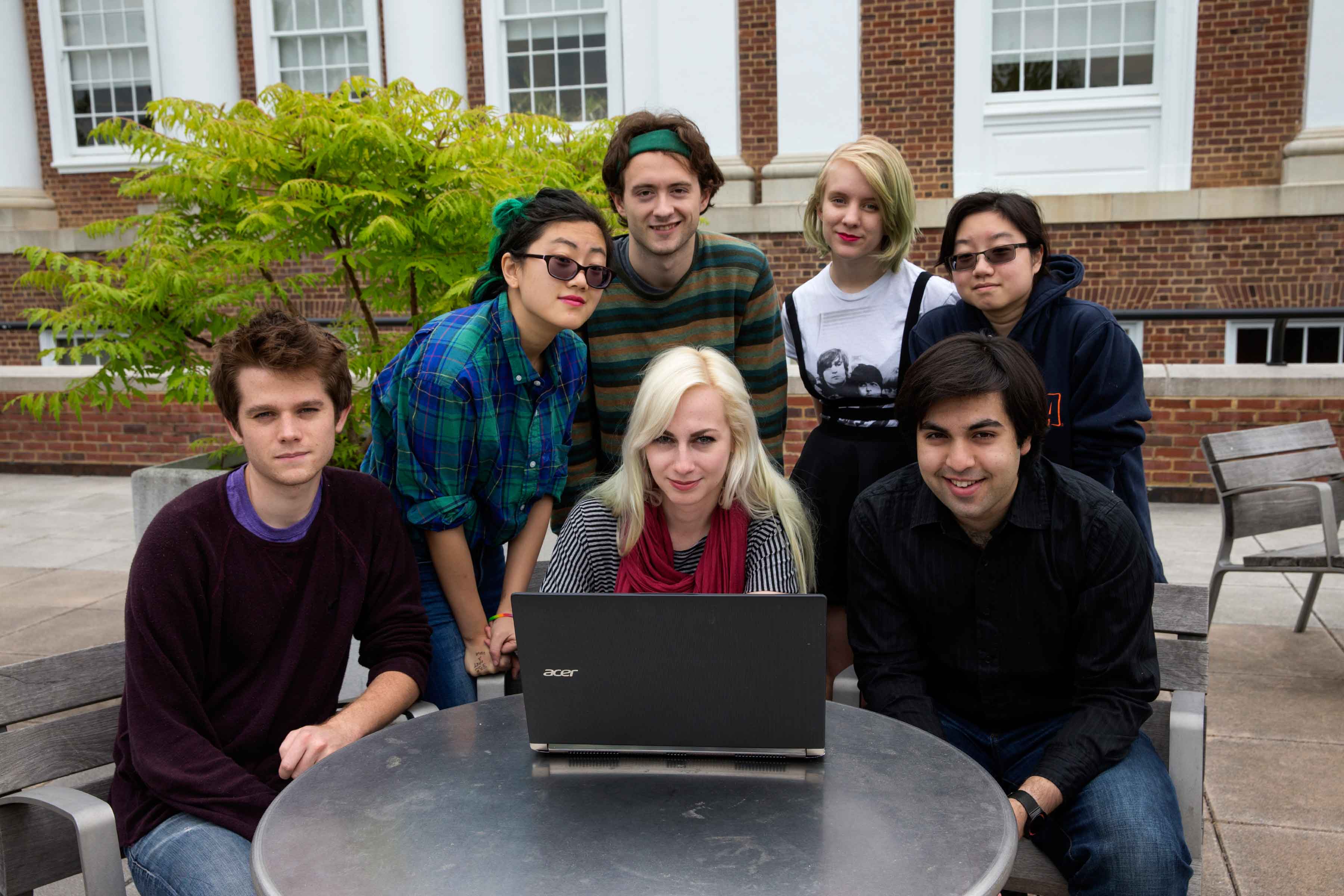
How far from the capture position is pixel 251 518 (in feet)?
7.50

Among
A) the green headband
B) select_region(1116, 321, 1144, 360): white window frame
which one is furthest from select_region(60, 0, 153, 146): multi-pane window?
the green headband

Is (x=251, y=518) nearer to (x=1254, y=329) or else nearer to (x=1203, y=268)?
(x=1203, y=268)

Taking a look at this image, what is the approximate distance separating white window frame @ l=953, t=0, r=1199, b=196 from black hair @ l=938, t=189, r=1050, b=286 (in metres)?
8.17

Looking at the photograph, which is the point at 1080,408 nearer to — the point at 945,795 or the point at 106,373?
the point at 945,795

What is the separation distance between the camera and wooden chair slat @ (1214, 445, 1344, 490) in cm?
518

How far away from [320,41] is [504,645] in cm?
1149

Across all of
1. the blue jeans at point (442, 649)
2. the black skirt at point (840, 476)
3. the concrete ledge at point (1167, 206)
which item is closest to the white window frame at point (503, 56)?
the concrete ledge at point (1167, 206)

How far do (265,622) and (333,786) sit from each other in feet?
1.64

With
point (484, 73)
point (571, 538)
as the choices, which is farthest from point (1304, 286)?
point (571, 538)

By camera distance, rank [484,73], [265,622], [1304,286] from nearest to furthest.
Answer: [265,622] → [1304,286] → [484,73]

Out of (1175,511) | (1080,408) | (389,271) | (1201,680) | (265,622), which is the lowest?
(1175,511)

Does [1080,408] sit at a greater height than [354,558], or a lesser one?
greater

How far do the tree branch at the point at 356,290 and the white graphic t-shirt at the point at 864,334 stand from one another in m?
2.55

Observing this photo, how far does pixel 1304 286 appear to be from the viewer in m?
10.0
